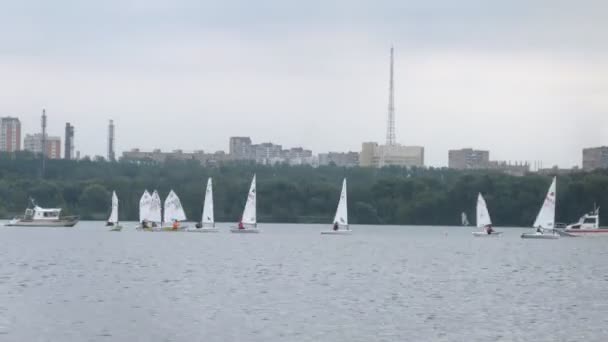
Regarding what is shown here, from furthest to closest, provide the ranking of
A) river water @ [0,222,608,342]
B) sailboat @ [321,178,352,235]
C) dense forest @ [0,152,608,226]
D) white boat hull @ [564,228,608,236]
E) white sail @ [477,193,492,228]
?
1. dense forest @ [0,152,608,226]
2. white sail @ [477,193,492,228]
3. sailboat @ [321,178,352,235]
4. white boat hull @ [564,228,608,236]
5. river water @ [0,222,608,342]

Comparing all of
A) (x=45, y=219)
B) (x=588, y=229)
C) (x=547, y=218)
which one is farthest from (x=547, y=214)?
(x=45, y=219)

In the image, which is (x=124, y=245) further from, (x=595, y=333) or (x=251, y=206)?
(x=595, y=333)

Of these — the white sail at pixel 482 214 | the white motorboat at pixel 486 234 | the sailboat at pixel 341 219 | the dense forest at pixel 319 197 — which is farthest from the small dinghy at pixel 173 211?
the dense forest at pixel 319 197

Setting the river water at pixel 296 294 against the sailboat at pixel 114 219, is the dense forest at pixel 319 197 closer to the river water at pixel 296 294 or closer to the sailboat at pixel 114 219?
the sailboat at pixel 114 219

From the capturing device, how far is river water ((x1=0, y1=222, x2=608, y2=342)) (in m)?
40.0

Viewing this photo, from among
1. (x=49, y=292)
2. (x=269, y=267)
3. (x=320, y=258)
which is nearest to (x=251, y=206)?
(x=320, y=258)

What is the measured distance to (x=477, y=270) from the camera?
69375mm

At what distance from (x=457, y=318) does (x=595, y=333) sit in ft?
16.2

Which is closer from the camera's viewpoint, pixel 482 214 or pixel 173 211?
pixel 482 214

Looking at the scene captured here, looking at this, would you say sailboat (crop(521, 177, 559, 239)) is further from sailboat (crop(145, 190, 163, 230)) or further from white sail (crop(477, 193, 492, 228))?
sailboat (crop(145, 190, 163, 230))

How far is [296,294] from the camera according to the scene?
51.3 m

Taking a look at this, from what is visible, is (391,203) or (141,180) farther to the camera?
(141,180)

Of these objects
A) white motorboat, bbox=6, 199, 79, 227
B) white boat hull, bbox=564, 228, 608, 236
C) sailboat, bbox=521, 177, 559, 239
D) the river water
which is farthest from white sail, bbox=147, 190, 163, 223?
white boat hull, bbox=564, 228, 608, 236

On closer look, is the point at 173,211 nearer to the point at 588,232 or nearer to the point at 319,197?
the point at 588,232
